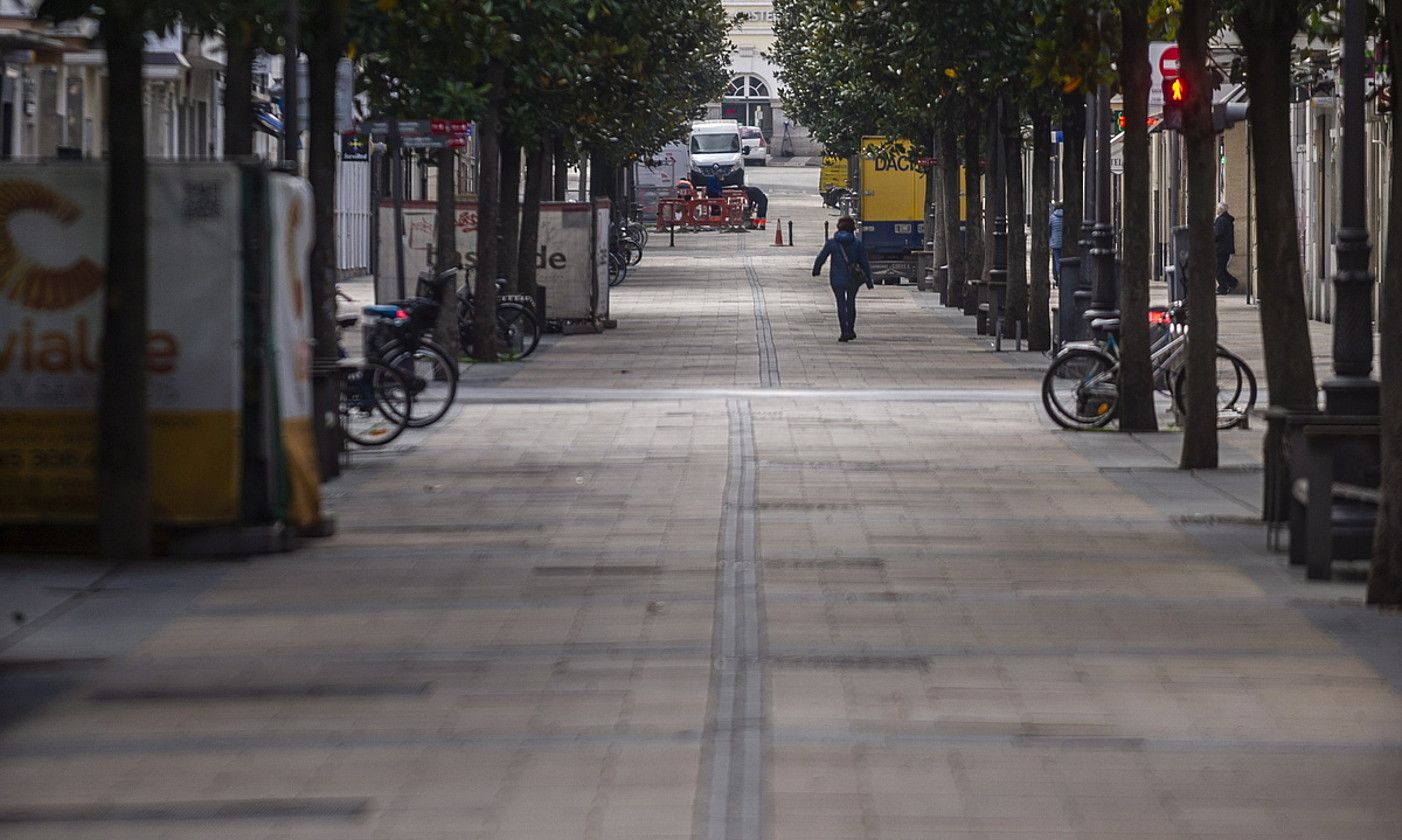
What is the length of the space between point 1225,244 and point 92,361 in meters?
32.3

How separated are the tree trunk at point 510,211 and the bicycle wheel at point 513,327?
256 cm

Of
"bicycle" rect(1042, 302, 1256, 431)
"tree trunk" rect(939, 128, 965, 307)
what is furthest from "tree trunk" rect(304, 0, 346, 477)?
"tree trunk" rect(939, 128, 965, 307)

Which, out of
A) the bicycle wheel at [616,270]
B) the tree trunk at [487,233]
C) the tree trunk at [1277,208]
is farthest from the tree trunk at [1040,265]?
the bicycle wheel at [616,270]

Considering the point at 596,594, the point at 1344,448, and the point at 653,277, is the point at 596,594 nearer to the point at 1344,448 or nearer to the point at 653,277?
the point at 1344,448

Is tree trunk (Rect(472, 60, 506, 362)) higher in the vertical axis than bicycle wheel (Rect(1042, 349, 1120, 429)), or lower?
higher

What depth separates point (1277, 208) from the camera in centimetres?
1397

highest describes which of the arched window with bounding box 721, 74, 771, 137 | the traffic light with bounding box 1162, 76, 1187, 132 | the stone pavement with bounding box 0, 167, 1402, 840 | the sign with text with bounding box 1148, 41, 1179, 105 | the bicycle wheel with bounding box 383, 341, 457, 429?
the arched window with bounding box 721, 74, 771, 137

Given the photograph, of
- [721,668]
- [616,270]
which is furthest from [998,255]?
[721,668]

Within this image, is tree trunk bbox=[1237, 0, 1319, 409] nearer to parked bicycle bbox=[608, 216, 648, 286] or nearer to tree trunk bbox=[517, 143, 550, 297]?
tree trunk bbox=[517, 143, 550, 297]

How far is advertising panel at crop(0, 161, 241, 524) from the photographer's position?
11711mm

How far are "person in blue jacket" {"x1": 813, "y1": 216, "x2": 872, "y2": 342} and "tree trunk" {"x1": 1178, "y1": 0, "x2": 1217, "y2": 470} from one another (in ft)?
50.0

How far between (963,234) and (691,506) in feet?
112

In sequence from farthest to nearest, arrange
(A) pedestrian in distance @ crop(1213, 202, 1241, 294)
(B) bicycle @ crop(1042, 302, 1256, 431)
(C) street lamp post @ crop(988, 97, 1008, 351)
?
1. (A) pedestrian in distance @ crop(1213, 202, 1241, 294)
2. (C) street lamp post @ crop(988, 97, 1008, 351)
3. (B) bicycle @ crop(1042, 302, 1256, 431)

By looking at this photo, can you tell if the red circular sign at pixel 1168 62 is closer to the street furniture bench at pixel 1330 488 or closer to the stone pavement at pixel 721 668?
the stone pavement at pixel 721 668
